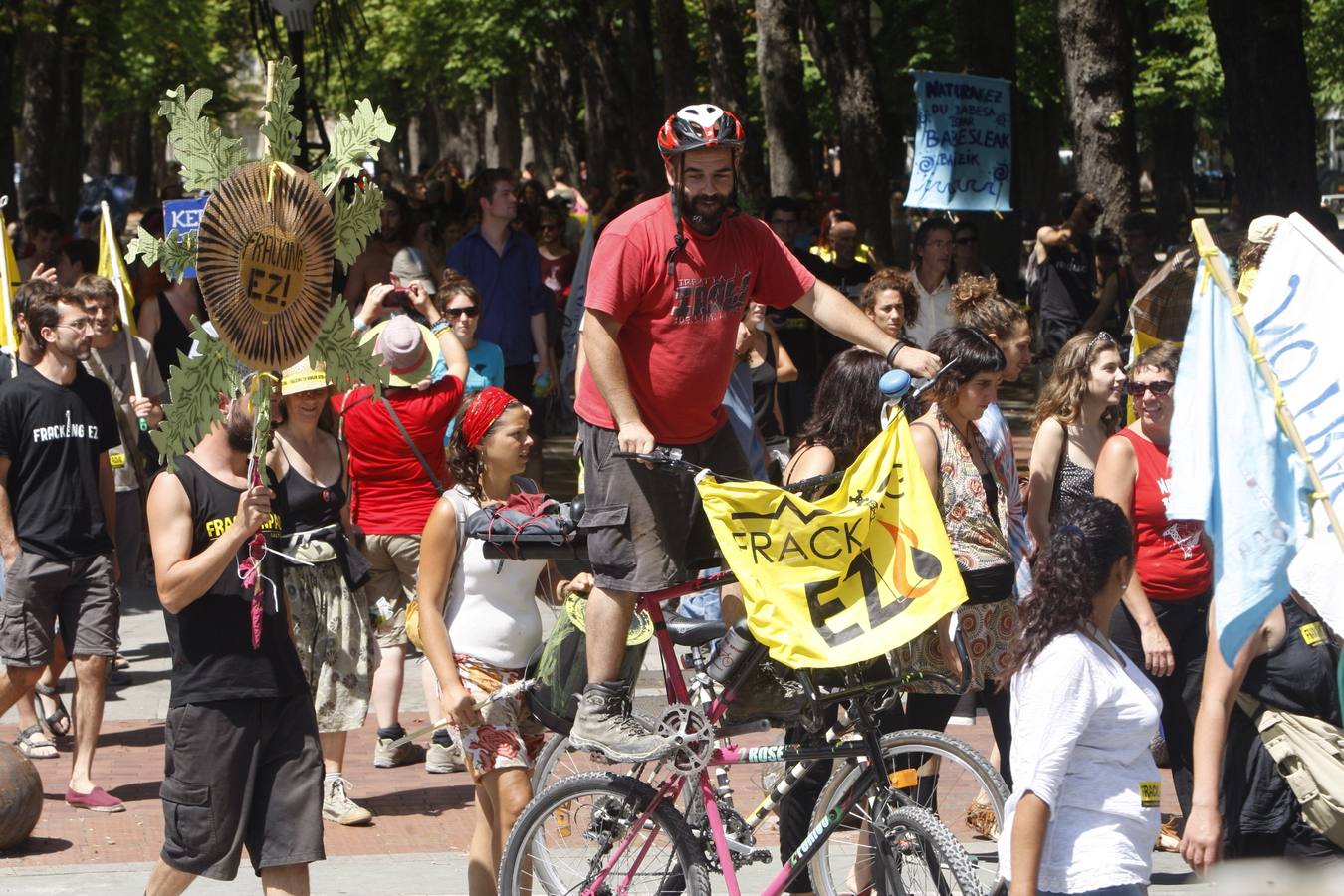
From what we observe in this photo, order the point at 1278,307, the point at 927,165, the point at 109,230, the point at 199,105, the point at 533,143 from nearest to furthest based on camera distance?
the point at 1278,307 → the point at 199,105 → the point at 109,230 → the point at 927,165 → the point at 533,143

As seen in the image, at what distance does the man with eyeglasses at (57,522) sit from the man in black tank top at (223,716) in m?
2.44

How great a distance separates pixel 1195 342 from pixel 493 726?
8.49 ft

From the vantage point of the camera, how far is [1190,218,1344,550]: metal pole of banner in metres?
3.88

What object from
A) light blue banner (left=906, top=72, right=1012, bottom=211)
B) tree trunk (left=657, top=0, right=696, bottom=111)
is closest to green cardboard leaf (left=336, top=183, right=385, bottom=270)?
light blue banner (left=906, top=72, right=1012, bottom=211)

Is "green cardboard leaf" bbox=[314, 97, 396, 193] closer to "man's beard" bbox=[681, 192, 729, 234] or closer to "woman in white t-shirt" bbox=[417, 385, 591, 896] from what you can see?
"man's beard" bbox=[681, 192, 729, 234]

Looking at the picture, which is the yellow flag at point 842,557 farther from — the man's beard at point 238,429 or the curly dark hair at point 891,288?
the curly dark hair at point 891,288

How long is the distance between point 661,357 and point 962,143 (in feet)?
31.8

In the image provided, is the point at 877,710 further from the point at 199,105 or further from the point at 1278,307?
the point at 199,105

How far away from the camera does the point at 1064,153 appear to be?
296ft

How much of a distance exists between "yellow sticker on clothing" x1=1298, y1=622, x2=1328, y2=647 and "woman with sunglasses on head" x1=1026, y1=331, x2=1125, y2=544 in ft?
6.11

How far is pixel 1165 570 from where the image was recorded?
6.44 metres

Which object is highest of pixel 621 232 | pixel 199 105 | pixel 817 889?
pixel 199 105

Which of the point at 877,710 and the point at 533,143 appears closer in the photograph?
the point at 877,710

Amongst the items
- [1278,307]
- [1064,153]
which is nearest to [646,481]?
[1278,307]
